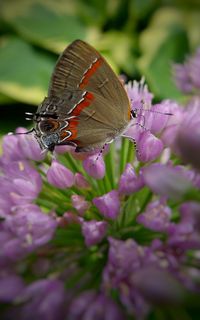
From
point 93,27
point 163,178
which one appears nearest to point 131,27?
point 93,27

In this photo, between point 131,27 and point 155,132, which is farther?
point 131,27

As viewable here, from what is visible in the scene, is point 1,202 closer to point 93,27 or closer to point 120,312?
point 120,312

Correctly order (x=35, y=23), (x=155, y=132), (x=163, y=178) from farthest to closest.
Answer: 1. (x=35, y=23)
2. (x=155, y=132)
3. (x=163, y=178)

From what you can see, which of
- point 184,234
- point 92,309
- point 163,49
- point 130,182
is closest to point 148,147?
point 130,182

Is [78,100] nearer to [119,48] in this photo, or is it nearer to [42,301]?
[42,301]

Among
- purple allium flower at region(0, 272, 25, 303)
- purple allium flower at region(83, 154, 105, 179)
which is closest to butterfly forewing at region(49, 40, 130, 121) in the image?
purple allium flower at region(83, 154, 105, 179)

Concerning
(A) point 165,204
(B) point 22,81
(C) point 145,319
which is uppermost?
(B) point 22,81

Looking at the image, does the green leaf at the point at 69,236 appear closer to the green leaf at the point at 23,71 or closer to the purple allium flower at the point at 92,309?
the purple allium flower at the point at 92,309
